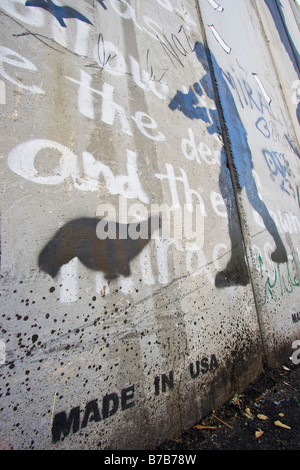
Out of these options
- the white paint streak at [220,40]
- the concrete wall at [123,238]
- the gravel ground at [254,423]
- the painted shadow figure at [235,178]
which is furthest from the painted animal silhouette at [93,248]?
the white paint streak at [220,40]

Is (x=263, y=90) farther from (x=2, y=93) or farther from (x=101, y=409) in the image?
(x=101, y=409)

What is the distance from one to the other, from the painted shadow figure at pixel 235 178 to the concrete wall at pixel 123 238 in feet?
0.06

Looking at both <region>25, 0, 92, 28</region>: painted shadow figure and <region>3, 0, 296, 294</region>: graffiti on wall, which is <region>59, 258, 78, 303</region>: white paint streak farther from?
<region>25, 0, 92, 28</region>: painted shadow figure

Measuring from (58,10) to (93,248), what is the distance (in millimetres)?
1497

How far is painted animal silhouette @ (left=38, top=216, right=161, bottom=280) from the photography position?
112 cm

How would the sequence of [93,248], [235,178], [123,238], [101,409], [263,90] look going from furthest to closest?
[263,90] → [235,178] → [123,238] → [93,248] → [101,409]

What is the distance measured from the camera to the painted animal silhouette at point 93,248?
1121mm

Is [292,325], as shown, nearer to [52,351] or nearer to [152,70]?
[52,351]

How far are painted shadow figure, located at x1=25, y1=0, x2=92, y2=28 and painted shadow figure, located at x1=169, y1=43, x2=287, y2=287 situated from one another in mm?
823

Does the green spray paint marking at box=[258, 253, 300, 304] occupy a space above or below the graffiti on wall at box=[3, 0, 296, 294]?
below

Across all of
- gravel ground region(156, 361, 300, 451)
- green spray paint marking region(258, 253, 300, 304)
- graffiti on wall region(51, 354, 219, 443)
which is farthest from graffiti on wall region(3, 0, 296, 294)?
gravel ground region(156, 361, 300, 451)

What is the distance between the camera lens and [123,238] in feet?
4.43

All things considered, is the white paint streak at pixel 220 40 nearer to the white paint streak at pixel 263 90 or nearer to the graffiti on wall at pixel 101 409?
the white paint streak at pixel 263 90

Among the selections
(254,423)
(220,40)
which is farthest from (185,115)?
(254,423)
